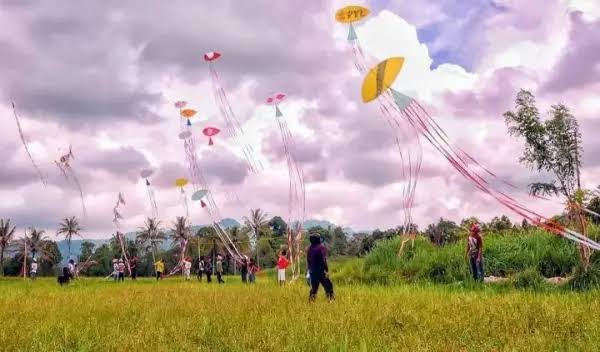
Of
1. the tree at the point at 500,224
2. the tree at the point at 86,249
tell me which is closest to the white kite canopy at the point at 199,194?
the tree at the point at 500,224

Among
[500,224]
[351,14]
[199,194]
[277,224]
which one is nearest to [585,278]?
[351,14]

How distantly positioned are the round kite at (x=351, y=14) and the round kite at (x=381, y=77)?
372cm

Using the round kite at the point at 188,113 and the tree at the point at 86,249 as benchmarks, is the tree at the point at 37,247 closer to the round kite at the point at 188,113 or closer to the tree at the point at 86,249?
the tree at the point at 86,249

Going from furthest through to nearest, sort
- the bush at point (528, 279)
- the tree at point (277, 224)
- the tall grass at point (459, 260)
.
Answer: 1. the tree at point (277, 224)
2. the tall grass at point (459, 260)
3. the bush at point (528, 279)

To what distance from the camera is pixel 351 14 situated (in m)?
13.9

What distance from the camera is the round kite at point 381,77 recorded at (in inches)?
404

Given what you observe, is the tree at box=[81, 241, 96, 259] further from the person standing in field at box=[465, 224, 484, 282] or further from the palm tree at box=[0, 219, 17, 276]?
the person standing in field at box=[465, 224, 484, 282]

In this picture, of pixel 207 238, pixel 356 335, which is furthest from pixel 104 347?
pixel 207 238

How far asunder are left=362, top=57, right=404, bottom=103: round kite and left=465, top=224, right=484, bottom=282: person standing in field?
872 centimetres

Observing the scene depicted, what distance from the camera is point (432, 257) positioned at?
70.3 ft

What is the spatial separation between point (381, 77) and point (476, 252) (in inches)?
374

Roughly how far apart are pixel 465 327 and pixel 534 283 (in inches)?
383

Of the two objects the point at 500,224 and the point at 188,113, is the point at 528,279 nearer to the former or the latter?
the point at 188,113

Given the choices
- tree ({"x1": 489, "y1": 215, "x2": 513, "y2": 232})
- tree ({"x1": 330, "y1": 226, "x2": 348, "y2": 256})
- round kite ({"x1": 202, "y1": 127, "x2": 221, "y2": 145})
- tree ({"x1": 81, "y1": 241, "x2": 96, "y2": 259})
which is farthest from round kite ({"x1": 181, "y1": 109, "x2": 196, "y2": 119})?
tree ({"x1": 81, "y1": 241, "x2": 96, "y2": 259})
